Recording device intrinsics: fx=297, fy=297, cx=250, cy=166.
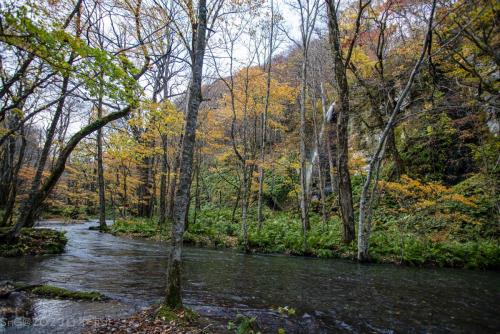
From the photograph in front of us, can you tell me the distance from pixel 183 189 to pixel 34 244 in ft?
A: 26.8

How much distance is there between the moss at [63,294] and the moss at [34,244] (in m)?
4.76

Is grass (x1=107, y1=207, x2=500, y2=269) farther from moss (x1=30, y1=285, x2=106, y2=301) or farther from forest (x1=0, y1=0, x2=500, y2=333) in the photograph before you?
moss (x1=30, y1=285, x2=106, y2=301)

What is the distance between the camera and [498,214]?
11297mm

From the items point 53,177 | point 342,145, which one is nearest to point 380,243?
point 342,145

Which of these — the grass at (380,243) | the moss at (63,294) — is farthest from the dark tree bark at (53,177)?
the grass at (380,243)

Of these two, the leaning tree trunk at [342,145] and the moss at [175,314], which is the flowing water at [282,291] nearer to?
the moss at [175,314]

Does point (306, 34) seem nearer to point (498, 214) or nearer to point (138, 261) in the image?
point (498, 214)

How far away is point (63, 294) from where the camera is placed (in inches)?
207

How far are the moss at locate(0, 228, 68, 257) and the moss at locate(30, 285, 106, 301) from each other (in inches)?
188

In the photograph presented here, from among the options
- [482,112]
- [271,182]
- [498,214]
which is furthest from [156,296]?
[271,182]

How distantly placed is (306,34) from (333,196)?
1050 cm

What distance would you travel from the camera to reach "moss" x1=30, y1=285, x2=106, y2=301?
17.0 feet

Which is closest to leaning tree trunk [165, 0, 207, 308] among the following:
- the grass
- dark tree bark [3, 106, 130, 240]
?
dark tree bark [3, 106, 130, 240]

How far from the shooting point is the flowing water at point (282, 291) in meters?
4.80
